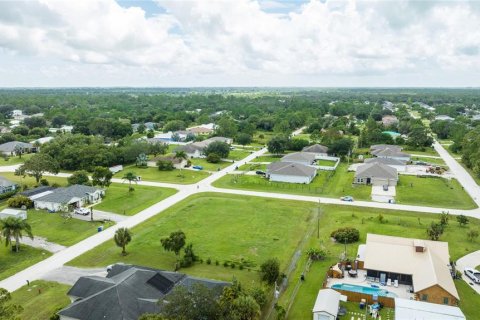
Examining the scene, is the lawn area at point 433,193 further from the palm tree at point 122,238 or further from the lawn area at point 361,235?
the palm tree at point 122,238

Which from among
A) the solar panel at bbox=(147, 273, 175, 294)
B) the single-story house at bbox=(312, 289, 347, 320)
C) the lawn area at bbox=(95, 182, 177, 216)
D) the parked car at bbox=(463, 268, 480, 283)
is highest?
the solar panel at bbox=(147, 273, 175, 294)

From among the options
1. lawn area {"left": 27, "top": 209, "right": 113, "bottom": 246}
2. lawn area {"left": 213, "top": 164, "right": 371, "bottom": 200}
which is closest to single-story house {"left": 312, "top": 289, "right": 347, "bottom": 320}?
lawn area {"left": 27, "top": 209, "right": 113, "bottom": 246}

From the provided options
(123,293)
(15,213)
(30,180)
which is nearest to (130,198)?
(15,213)

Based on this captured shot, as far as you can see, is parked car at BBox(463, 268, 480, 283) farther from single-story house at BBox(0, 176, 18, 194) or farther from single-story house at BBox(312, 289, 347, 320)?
single-story house at BBox(0, 176, 18, 194)

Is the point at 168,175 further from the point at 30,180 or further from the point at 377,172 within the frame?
the point at 377,172

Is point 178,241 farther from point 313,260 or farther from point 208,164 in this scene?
point 208,164
